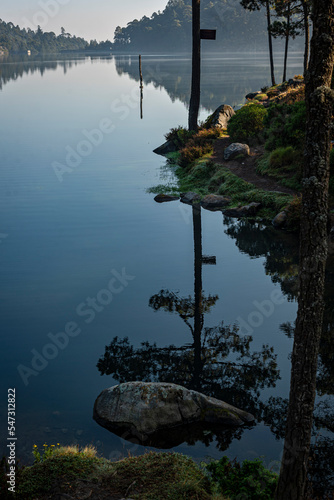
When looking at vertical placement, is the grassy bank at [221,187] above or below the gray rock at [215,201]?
above

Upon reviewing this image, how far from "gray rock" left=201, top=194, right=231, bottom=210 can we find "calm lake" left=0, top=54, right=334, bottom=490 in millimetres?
845

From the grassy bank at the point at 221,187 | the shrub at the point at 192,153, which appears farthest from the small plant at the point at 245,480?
the shrub at the point at 192,153

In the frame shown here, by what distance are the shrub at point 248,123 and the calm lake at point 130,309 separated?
16.6 ft

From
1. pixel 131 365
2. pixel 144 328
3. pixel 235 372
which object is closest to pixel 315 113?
pixel 235 372

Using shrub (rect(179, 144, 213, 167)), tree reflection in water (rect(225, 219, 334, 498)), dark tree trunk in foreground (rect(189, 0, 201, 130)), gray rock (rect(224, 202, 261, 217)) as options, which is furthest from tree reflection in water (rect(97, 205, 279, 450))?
dark tree trunk in foreground (rect(189, 0, 201, 130))

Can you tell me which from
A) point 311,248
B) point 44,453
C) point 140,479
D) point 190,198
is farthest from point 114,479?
point 190,198

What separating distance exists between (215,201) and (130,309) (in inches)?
431

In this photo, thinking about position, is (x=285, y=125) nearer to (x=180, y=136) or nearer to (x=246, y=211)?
(x=246, y=211)

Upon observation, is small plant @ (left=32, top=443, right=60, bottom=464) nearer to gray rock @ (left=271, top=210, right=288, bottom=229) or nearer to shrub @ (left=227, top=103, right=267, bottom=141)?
gray rock @ (left=271, top=210, right=288, bottom=229)

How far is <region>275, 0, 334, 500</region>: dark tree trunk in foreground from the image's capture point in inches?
210

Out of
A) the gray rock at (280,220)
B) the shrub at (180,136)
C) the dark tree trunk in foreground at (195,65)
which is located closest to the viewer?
the gray rock at (280,220)

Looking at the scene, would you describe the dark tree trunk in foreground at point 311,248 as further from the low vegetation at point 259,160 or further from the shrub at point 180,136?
the shrub at point 180,136

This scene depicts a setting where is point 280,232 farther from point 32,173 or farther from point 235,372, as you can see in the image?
point 32,173

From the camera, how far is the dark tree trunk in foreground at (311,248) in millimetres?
5344
